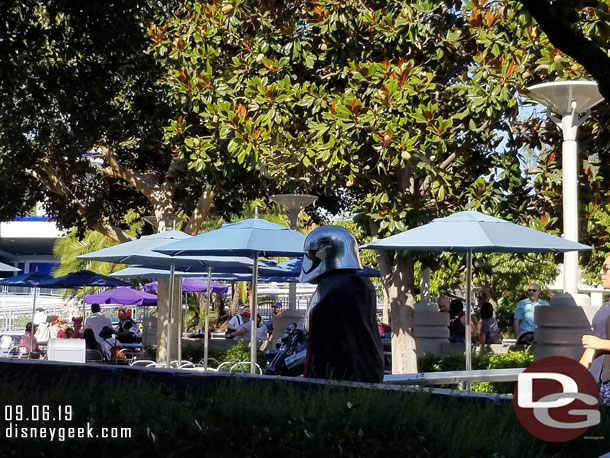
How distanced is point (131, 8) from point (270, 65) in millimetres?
6113

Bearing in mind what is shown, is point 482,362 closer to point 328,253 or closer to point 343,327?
point 328,253

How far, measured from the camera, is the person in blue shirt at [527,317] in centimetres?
1600

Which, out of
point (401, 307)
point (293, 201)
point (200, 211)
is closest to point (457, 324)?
point (401, 307)

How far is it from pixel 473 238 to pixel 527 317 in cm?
474

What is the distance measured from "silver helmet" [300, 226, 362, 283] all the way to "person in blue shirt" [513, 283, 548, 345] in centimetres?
951

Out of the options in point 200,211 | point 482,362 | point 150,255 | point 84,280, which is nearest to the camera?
point 482,362

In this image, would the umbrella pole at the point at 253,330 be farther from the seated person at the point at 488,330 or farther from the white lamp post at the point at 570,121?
the seated person at the point at 488,330

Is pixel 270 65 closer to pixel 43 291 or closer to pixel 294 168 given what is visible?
pixel 294 168

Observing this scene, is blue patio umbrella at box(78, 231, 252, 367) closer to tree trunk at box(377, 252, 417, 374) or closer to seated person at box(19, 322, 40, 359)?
tree trunk at box(377, 252, 417, 374)

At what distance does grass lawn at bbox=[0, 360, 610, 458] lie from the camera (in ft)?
15.0

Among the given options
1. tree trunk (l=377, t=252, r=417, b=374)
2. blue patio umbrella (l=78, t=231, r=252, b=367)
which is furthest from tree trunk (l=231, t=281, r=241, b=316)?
tree trunk (l=377, t=252, r=417, b=374)

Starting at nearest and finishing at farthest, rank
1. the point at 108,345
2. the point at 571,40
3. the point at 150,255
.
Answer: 1. the point at 571,40
2. the point at 150,255
3. the point at 108,345

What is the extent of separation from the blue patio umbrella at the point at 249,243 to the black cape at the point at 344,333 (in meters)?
6.14

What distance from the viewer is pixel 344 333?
657 cm
